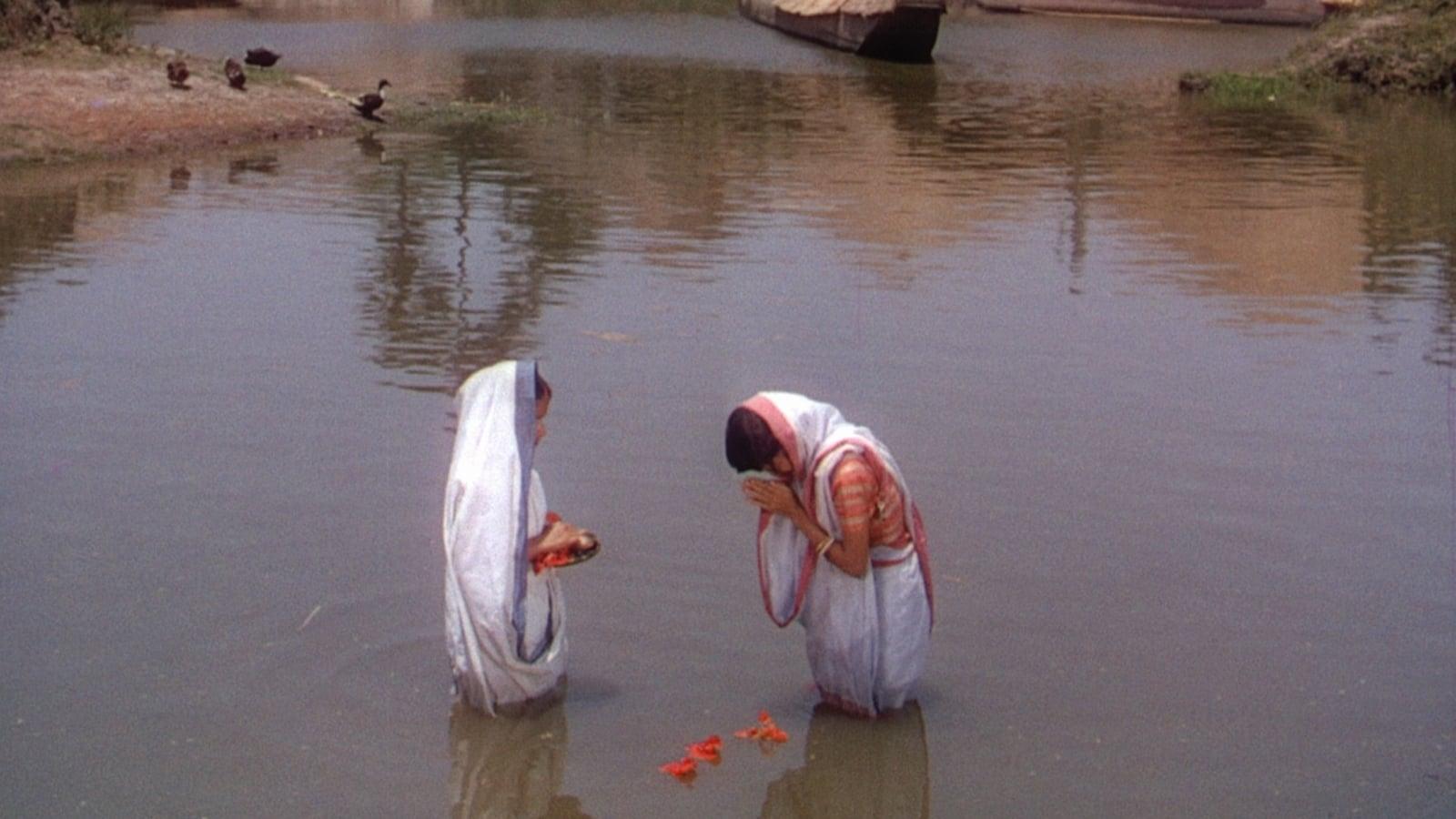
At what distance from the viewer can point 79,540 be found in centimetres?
758

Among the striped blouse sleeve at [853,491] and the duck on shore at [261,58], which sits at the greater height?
the duck on shore at [261,58]

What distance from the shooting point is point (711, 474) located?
866cm

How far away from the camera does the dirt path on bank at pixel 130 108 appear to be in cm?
1795

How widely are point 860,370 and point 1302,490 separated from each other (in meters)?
2.69

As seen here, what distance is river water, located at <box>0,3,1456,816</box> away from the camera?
592 cm

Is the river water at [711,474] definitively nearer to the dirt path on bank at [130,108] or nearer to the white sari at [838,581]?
the white sari at [838,581]

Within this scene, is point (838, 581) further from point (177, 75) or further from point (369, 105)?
point (369, 105)

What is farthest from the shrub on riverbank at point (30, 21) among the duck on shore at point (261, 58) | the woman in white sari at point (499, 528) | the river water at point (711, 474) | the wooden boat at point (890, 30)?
the wooden boat at point (890, 30)

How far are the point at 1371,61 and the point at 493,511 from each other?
29.2m

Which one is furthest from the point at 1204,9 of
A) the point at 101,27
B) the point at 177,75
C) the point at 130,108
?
the point at 130,108

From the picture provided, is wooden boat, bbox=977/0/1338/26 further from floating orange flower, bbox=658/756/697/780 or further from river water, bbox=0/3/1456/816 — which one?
floating orange flower, bbox=658/756/697/780

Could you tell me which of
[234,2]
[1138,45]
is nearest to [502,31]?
[234,2]

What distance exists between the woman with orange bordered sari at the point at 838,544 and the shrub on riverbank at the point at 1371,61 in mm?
25450

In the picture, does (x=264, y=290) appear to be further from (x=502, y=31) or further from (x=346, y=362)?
(x=502, y=31)
